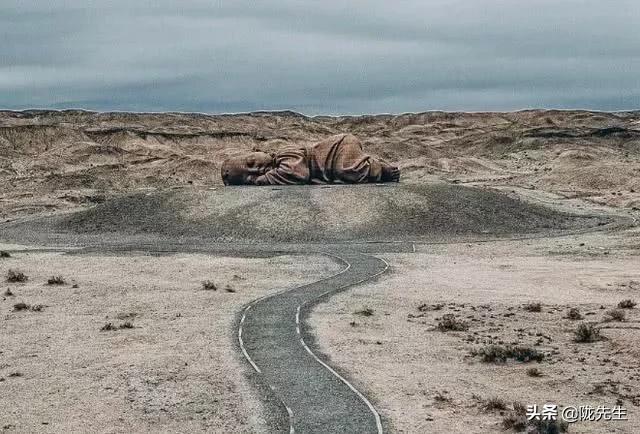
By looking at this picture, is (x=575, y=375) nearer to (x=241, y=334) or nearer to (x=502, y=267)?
(x=241, y=334)

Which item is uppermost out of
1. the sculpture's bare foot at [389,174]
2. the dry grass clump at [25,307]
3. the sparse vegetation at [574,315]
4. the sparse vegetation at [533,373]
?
the sculpture's bare foot at [389,174]

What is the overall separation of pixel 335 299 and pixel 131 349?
720 cm

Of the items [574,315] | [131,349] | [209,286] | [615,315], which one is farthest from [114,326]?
[615,315]

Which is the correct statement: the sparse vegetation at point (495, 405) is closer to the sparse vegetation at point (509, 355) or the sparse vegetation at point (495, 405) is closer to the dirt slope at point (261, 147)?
the sparse vegetation at point (509, 355)

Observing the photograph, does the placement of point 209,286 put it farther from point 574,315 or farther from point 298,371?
point 298,371

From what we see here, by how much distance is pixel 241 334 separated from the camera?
19047 mm

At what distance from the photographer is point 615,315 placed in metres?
20.2

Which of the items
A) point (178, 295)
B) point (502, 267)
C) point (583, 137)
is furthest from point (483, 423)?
point (583, 137)

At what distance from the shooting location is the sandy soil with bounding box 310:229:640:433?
13844 millimetres

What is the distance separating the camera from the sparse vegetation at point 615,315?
20.1 metres

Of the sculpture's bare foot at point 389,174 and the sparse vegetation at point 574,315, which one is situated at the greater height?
the sculpture's bare foot at point 389,174

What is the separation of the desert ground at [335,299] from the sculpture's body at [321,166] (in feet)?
7.48

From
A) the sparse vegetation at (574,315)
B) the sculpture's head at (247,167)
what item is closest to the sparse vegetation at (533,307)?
the sparse vegetation at (574,315)

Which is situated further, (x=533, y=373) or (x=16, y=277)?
(x=16, y=277)
